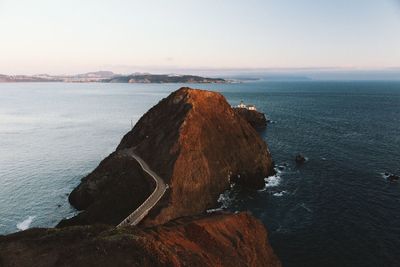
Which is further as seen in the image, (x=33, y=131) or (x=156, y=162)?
(x=33, y=131)

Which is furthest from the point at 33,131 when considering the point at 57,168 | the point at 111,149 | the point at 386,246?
the point at 386,246

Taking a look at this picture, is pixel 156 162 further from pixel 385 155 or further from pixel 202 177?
pixel 385 155

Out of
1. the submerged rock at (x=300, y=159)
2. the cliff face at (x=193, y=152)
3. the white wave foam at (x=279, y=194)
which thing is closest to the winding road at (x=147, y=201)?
the cliff face at (x=193, y=152)

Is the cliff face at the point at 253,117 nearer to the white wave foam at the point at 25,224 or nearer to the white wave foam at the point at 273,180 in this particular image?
the white wave foam at the point at 273,180

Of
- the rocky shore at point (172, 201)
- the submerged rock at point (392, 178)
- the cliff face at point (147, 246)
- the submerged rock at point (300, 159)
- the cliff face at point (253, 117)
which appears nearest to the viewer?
the cliff face at point (147, 246)

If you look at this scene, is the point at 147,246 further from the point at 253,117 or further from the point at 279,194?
the point at 253,117

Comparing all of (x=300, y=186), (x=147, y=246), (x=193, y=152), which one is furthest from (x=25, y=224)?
(x=300, y=186)
